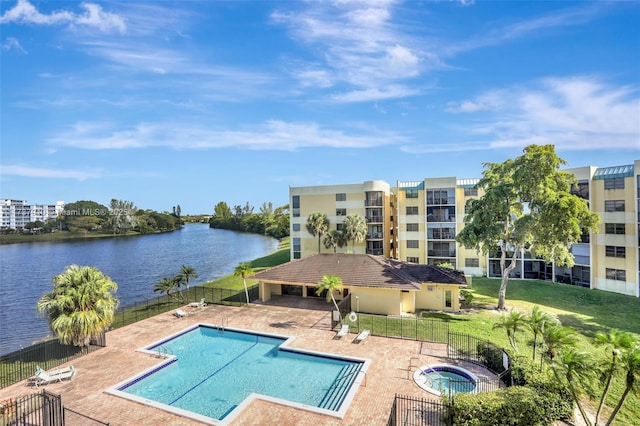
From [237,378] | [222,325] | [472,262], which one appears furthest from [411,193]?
[237,378]

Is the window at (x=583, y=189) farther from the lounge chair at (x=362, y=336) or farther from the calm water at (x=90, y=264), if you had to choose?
the calm water at (x=90, y=264)

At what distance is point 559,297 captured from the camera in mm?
31094

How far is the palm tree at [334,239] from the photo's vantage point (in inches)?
1758

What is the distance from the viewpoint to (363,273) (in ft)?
89.7

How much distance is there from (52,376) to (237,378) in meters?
8.39

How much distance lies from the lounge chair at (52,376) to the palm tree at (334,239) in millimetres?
31813

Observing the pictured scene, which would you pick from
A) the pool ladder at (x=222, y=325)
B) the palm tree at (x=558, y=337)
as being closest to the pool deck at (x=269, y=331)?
the pool ladder at (x=222, y=325)

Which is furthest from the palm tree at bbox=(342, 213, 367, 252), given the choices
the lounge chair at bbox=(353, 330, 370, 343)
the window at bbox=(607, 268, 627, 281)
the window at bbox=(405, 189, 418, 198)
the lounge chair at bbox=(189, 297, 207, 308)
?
the window at bbox=(607, 268, 627, 281)

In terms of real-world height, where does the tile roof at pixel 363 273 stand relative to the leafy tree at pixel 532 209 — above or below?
below

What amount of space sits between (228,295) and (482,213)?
77.9ft

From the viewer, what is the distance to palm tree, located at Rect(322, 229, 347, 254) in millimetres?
44644

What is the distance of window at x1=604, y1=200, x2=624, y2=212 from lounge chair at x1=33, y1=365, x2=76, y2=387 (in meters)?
44.4

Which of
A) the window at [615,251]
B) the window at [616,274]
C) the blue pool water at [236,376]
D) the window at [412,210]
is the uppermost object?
the window at [412,210]

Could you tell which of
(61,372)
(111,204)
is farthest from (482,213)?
(111,204)
